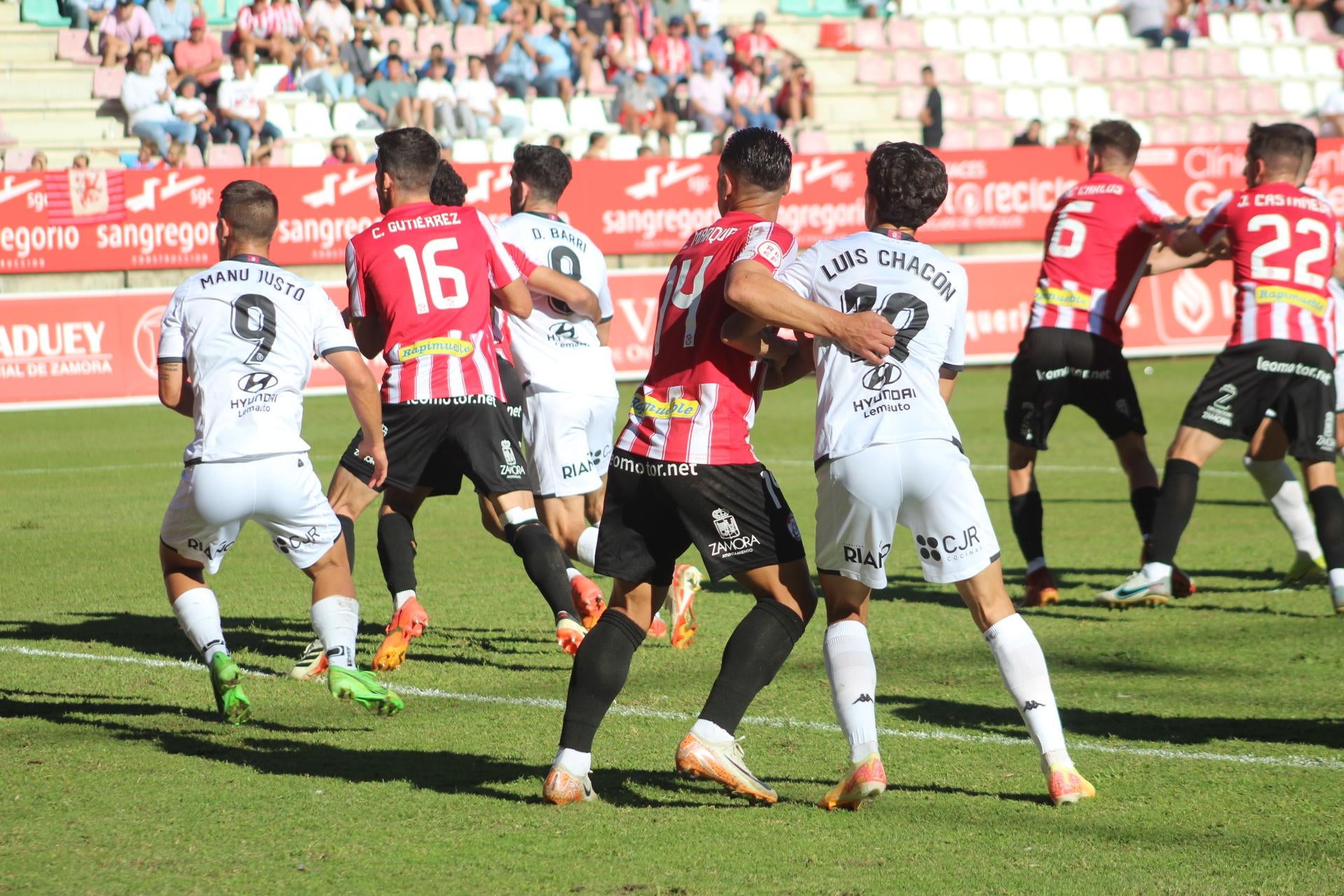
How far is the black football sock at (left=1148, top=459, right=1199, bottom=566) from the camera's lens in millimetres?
8062

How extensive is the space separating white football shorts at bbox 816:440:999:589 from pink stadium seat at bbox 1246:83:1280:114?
27.7 metres

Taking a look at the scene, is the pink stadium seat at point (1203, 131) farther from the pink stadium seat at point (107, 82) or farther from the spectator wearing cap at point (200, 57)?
the pink stadium seat at point (107, 82)

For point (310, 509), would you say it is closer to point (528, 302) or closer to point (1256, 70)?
point (528, 302)

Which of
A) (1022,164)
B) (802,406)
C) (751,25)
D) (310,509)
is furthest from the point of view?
(751,25)

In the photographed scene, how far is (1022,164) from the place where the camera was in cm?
2411

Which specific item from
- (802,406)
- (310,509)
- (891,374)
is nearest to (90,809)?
(310,509)

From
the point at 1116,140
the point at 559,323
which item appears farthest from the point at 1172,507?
→ the point at 559,323

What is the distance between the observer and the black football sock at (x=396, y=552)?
7.19m

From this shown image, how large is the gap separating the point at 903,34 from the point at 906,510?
26.1 m

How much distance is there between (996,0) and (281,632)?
26.8 m

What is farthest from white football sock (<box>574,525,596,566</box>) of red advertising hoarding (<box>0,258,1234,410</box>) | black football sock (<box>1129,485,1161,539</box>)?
red advertising hoarding (<box>0,258,1234,410</box>)

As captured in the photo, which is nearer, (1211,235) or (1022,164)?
(1211,235)

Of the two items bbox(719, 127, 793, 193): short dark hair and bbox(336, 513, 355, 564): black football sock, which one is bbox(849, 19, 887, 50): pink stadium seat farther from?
bbox(719, 127, 793, 193): short dark hair

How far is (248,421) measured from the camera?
5.71m
